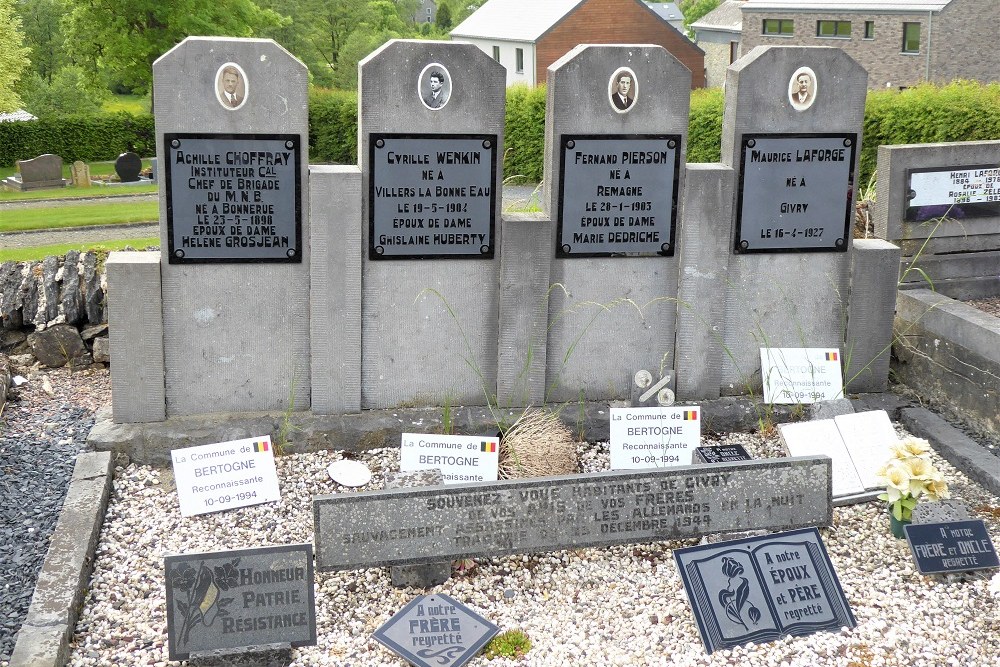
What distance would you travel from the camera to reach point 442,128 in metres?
5.60

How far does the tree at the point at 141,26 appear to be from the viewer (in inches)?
1018

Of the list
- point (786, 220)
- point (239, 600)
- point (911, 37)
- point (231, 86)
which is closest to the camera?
point (239, 600)

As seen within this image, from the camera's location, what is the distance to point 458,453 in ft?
17.3

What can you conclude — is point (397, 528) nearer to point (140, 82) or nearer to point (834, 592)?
point (834, 592)

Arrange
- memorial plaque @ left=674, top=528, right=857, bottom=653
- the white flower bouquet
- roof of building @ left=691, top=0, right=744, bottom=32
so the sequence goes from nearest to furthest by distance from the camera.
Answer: memorial plaque @ left=674, top=528, right=857, bottom=653 → the white flower bouquet → roof of building @ left=691, top=0, right=744, bottom=32

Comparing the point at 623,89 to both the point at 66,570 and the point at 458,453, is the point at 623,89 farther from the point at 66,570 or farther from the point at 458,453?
the point at 66,570

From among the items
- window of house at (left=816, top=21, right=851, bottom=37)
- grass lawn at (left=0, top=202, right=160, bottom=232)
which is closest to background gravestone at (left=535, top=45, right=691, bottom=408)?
grass lawn at (left=0, top=202, right=160, bottom=232)

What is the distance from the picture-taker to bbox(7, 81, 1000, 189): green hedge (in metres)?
16.5

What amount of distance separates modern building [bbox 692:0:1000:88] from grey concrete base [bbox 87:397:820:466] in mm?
30874

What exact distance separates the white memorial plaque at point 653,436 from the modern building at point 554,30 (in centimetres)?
3354

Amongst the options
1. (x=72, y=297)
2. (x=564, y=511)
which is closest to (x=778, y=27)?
(x=72, y=297)

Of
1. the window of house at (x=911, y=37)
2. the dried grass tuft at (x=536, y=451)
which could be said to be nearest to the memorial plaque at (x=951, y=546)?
the dried grass tuft at (x=536, y=451)

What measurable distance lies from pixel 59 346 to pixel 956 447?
5.82 meters

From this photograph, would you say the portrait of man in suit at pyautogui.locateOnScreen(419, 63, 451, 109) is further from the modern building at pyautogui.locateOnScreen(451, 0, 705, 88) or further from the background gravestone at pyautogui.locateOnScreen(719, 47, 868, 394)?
the modern building at pyautogui.locateOnScreen(451, 0, 705, 88)
